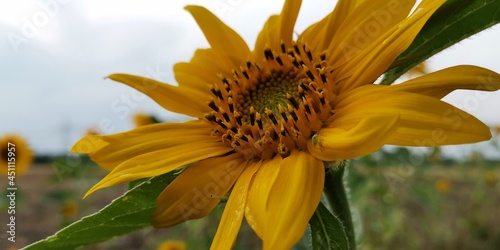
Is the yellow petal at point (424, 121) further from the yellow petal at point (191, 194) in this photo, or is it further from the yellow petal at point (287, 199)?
the yellow petal at point (191, 194)

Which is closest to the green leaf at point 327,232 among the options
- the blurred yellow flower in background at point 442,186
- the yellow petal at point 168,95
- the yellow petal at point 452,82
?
the yellow petal at point 452,82

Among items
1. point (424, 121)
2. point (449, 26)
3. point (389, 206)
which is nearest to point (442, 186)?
point (389, 206)

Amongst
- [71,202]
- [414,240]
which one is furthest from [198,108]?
[414,240]

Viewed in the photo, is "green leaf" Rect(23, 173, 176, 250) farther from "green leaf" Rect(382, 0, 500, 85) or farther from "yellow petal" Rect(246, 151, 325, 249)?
"green leaf" Rect(382, 0, 500, 85)

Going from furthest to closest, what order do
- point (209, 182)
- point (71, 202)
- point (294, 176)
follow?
1. point (71, 202)
2. point (209, 182)
3. point (294, 176)

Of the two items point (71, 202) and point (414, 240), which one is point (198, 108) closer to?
point (71, 202)

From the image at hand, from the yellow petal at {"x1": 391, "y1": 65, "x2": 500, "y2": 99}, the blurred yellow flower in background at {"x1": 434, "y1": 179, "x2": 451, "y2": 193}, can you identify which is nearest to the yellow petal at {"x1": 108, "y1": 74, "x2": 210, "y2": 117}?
the yellow petal at {"x1": 391, "y1": 65, "x2": 500, "y2": 99}
